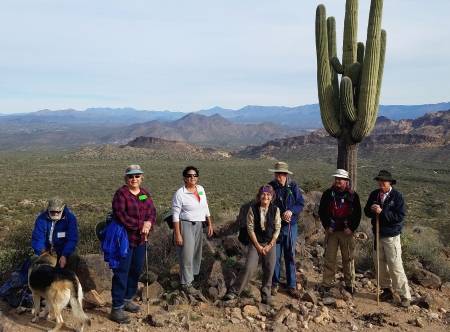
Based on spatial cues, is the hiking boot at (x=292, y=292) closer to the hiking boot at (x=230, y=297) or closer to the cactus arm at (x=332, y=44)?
the hiking boot at (x=230, y=297)

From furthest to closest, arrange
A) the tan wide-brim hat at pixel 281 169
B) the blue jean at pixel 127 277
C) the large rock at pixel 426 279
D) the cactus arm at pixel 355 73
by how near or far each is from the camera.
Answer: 1. the cactus arm at pixel 355 73
2. the large rock at pixel 426 279
3. the tan wide-brim hat at pixel 281 169
4. the blue jean at pixel 127 277

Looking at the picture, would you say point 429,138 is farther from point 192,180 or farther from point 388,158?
point 192,180

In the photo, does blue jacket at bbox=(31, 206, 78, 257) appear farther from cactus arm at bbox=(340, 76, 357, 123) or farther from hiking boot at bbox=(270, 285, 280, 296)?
cactus arm at bbox=(340, 76, 357, 123)

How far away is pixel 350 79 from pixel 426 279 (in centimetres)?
431

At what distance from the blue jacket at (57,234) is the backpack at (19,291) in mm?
390

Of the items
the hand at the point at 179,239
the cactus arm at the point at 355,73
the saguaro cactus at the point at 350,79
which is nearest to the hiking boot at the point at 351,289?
the hand at the point at 179,239

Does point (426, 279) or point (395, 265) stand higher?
point (395, 265)

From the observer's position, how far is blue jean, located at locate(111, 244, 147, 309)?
429 cm

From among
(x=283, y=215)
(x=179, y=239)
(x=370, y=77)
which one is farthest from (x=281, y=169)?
(x=370, y=77)

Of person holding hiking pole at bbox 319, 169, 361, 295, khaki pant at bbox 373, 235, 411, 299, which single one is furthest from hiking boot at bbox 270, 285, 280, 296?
khaki pant at bbox 373, 235, 411, 299

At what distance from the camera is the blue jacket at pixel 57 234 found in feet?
14.8

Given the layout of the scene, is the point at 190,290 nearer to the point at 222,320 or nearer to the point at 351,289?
the point at 222,320

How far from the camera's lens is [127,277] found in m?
4.46

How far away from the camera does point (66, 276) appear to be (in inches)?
159
